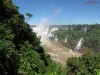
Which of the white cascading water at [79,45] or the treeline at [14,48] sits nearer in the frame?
the treeline at [14,48]

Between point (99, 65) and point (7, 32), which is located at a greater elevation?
point (7, 32)

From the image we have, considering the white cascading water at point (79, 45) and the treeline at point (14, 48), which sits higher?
the treeline at point (14, 48)

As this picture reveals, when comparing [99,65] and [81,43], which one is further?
[81,43]

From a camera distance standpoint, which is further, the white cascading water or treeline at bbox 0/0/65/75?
the white cascading water

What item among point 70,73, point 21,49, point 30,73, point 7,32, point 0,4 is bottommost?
point 70,73

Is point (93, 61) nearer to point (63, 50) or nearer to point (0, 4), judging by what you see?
point (0, 4)

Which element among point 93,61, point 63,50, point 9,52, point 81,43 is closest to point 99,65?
point 93,61

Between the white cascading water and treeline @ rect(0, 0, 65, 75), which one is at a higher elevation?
treeline @ rect(0, 0, 65, 75)

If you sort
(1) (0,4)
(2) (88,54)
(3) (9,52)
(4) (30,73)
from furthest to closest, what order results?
(2) (88,54) → (1) (0,4) → (4) (30,73) → (3) (9,52)

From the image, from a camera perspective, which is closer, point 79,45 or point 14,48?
point 14,48

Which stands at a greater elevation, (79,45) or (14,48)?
(14,48)

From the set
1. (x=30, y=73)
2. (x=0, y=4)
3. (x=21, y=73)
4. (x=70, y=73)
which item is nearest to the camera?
(x=21, y=73)
